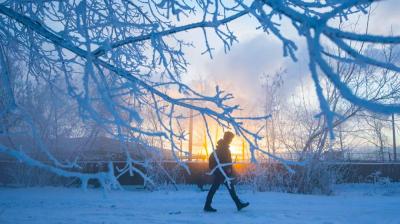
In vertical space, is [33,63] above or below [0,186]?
above

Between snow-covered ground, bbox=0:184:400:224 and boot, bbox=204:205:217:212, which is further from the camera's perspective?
boot, bbox=204:205:217:212

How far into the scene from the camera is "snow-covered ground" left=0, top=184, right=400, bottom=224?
23.8 feet

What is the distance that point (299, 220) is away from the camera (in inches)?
285

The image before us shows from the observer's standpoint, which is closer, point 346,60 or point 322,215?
point 346,60

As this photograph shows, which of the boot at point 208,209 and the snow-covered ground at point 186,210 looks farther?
the boot at point 208,209

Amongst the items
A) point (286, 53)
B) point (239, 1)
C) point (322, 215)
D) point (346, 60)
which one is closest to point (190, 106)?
point (239, 1)

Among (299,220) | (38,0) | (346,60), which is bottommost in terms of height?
(299,220)

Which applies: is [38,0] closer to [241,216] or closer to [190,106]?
[190,106]

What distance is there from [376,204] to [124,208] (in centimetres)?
549

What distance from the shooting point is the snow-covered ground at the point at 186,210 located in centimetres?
727

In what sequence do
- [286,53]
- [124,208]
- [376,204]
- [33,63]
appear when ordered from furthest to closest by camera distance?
[376,204], [124,208], [33,63], [286,53]

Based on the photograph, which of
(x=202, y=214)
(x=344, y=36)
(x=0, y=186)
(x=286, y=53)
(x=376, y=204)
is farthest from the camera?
(x=0, y=186)

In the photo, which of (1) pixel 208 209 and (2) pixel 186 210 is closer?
(1) pixel 208 209

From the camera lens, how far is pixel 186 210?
826cm
